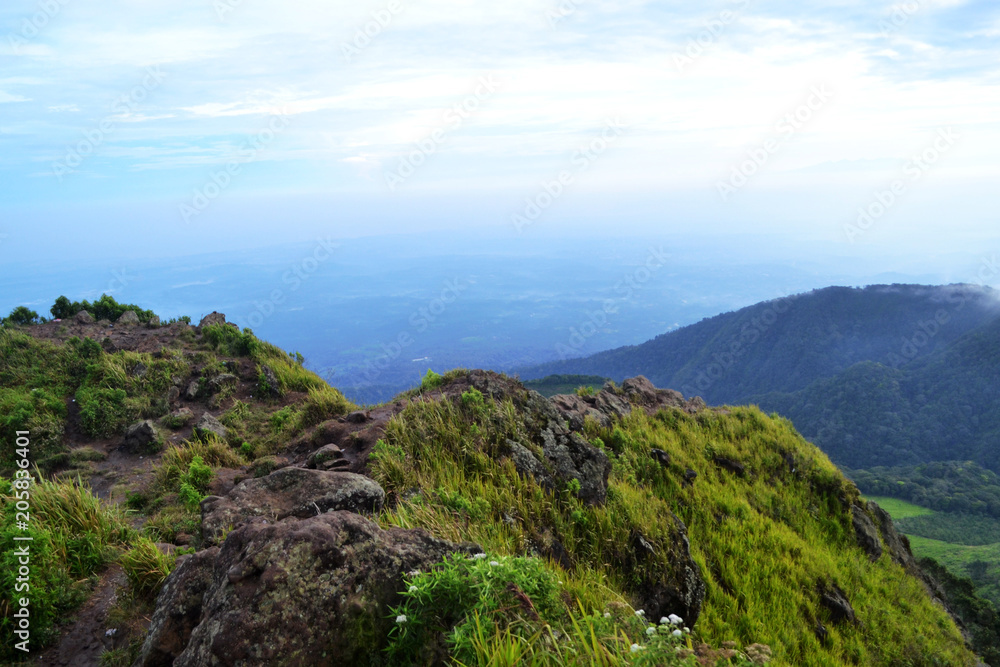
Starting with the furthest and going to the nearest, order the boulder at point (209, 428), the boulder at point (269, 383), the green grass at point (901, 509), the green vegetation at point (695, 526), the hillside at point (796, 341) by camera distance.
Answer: the hillside at point (796, 341) < the green grass at point (901, 509) < the boulder at point (269, 383) < the boulder at point (209, 428) < the green vegetation at point (695, 526)

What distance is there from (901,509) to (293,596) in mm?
88051

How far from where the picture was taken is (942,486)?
7106 centimetres

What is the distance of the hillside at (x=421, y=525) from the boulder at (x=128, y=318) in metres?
1.64

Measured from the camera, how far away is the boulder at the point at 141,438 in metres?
8.93

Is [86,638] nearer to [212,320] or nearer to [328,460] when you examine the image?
[328,460]

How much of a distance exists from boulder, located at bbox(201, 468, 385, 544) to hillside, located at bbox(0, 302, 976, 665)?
30mm

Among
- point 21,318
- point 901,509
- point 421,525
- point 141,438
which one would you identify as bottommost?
point 901,509

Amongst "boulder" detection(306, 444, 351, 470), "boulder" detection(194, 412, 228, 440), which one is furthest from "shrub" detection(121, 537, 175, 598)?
"boulder" detection(194, 412, 228, 440)

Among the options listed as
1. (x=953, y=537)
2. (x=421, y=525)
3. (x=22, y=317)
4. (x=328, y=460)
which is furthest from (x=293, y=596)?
(x=953, y=537)

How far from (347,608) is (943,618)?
11665 mm

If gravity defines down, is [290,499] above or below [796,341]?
below

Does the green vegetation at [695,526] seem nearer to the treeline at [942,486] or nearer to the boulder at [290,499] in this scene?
the boulder at [290,499]

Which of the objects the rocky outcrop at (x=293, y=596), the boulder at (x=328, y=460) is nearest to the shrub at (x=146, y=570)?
the rocky outcrop at (x=293, y=596)

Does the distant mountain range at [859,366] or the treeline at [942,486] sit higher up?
the distant mountain range at [859,366]
